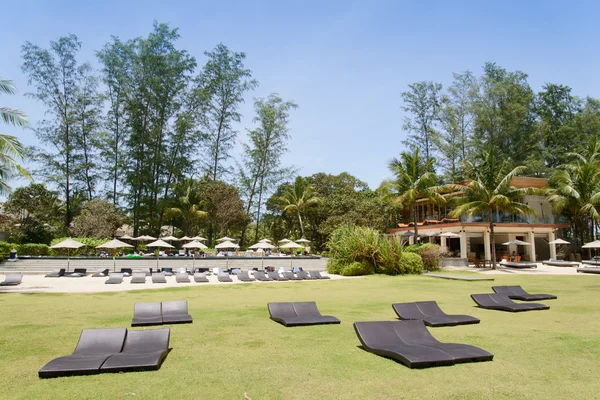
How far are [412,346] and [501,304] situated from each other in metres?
5.51

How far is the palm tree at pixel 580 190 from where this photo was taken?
3161cm

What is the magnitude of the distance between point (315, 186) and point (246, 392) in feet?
129

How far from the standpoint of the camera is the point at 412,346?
5.92m

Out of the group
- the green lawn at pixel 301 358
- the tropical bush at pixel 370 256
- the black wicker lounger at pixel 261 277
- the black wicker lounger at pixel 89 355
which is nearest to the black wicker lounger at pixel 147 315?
the green lawn at pixel 301 358

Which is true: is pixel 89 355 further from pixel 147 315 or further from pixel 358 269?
pixel 358 269

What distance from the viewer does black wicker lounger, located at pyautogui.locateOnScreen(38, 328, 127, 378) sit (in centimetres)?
488

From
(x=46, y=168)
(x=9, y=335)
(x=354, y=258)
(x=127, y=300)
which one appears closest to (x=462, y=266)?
(x=354, y=258)

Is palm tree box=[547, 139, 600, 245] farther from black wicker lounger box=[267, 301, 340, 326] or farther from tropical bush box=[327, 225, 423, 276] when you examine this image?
black wicker lounger box=[267, 301, 340, 326]

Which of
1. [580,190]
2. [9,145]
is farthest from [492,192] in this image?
[9,145]

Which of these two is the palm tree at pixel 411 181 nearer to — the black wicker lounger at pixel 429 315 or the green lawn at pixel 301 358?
the green lawn at pixel 301 358

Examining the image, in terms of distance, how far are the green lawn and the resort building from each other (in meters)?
20.3

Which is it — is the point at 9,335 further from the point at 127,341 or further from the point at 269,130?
the point at 269,130

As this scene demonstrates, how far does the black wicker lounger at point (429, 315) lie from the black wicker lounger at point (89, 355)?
526 cm

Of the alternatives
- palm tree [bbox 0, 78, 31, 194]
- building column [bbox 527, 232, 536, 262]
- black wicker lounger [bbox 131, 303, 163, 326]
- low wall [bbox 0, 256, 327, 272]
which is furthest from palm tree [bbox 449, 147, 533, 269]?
palm tree [bbox 0, 78, 31, 194]
